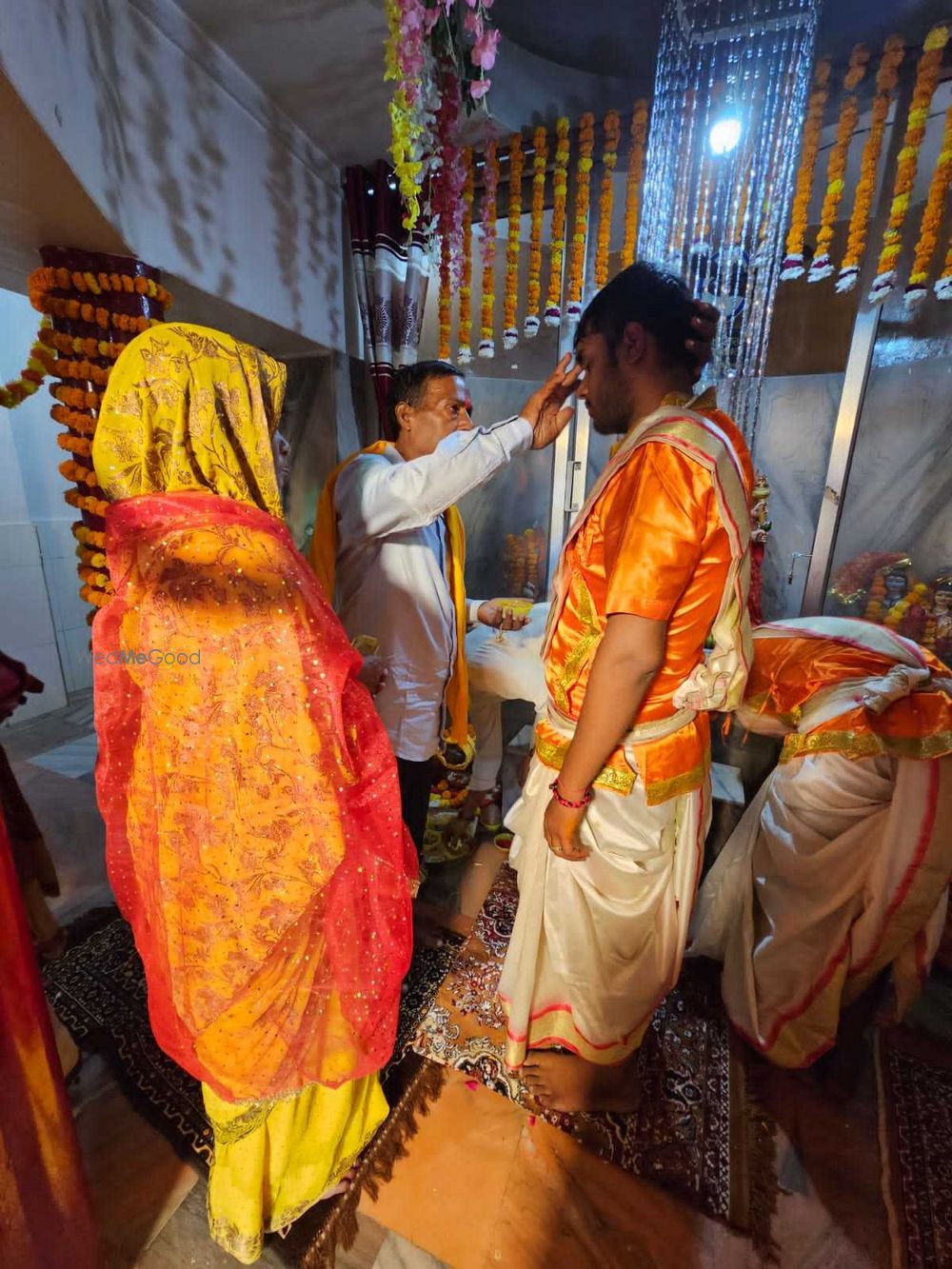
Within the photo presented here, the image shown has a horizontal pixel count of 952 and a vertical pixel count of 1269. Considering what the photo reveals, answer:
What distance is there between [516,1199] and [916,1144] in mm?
959

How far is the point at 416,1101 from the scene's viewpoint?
1319 mm

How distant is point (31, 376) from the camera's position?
1.67 m

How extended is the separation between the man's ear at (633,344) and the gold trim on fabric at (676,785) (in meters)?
0.85

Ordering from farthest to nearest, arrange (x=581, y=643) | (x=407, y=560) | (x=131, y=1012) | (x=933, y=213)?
A: 1. (x=933, y=213)
2. (x=407, y=560)
3. (x=131, y=1012)
4. (x=581, y=643)

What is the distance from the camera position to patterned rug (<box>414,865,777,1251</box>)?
3.85 ft

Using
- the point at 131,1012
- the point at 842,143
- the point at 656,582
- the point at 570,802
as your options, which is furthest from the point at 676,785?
the point at 842,143

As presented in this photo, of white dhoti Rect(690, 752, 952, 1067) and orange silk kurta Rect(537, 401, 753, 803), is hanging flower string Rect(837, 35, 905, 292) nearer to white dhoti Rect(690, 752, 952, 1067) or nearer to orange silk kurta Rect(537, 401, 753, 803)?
orange silk kurta Rect(537, 401, 753, 803)

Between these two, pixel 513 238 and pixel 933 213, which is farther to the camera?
pixel 513 238

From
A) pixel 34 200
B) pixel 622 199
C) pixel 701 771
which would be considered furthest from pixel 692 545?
pixel 622 199

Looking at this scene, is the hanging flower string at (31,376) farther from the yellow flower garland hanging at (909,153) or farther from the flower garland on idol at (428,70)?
the yellow flower garland hanging at (909,153)

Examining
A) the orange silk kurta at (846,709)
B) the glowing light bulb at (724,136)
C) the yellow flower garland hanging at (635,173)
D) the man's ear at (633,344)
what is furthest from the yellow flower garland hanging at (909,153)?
the man's ear at (633,344)

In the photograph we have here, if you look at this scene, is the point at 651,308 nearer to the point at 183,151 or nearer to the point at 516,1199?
the point at 183,151

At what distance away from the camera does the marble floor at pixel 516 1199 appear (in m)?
1.06

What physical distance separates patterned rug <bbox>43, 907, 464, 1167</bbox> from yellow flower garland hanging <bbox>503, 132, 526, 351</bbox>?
2.55m
